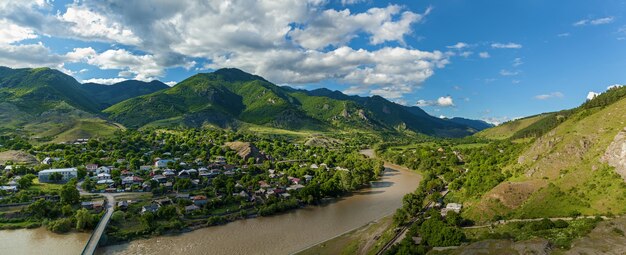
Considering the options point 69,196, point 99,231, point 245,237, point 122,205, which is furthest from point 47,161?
point 245,237

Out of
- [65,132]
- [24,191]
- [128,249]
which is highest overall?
[65,132]

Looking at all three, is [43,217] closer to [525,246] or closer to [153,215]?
[153,215]

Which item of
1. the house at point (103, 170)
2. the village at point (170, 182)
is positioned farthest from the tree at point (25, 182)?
the house at point (103, 170)

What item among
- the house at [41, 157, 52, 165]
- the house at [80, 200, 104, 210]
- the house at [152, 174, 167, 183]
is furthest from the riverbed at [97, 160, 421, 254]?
the house at [41, 157, 52, 165]

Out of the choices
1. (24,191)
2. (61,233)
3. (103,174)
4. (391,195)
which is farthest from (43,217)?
(391,195)

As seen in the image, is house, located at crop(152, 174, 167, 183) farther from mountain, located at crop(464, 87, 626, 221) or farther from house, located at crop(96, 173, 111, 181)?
mountain, located at crop(464, 87, 626, 221)
